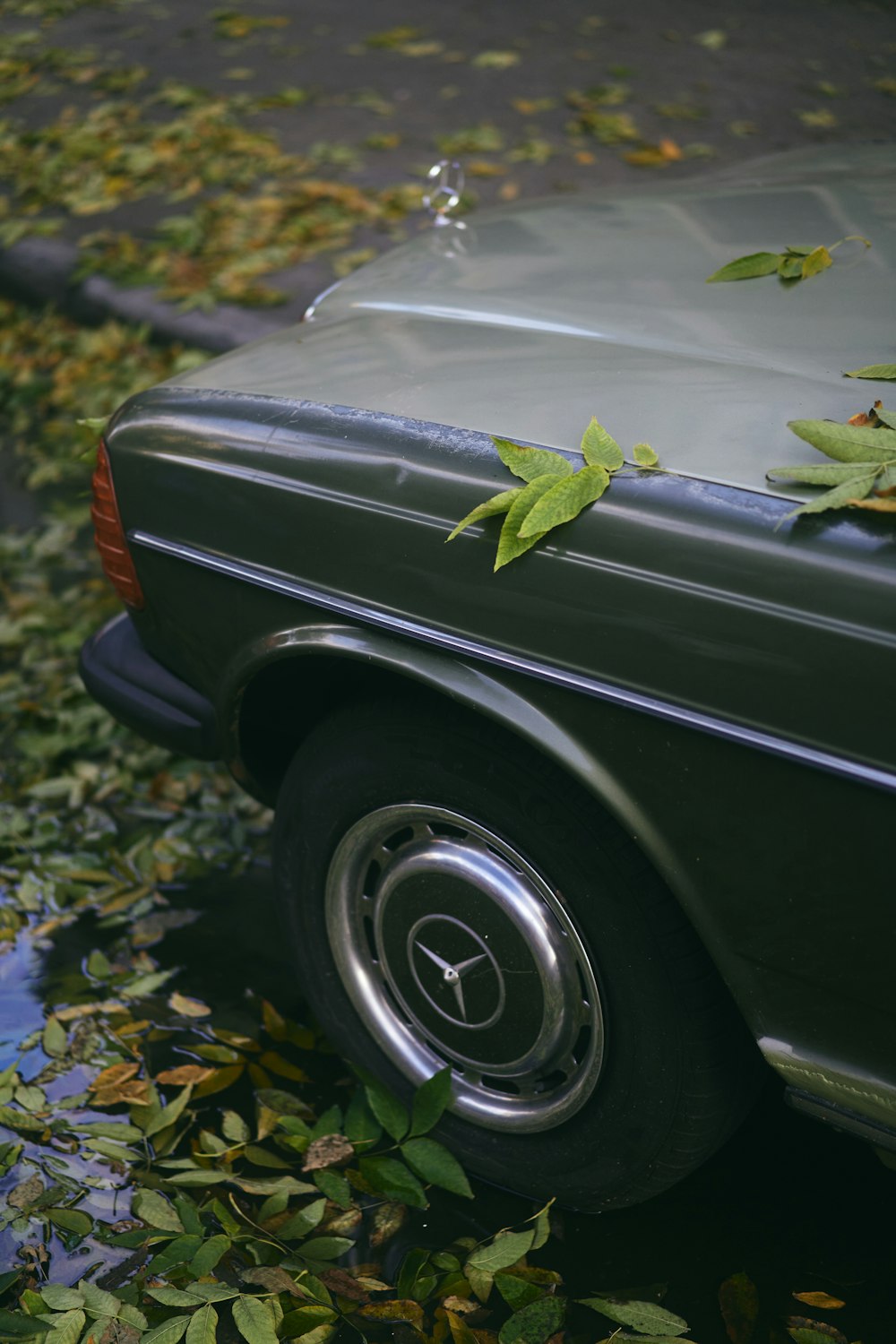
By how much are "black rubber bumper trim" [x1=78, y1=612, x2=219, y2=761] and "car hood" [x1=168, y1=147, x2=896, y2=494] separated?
57 centimetres

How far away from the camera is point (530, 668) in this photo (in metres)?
1.62

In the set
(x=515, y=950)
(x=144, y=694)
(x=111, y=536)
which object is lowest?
(x=515, y=950)

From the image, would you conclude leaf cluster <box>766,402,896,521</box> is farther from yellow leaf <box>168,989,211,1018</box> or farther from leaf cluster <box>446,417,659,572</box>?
yellow leaf <box>168,989,211,1018</box>

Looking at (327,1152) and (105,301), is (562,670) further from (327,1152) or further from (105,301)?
(105,301)

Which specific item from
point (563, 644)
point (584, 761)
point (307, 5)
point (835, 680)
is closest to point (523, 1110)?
point (584, 761)

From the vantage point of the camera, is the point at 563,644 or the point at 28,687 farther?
the point at 28,687

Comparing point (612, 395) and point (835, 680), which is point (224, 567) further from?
point (835, 680)

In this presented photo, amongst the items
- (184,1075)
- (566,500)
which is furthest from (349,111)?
(566,500)

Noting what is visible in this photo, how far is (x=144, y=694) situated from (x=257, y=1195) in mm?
944

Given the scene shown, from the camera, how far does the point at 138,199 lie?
659 cm

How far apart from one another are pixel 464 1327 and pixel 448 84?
7.56 meters

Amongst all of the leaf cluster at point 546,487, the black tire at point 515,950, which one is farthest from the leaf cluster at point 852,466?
the black tire at point 515,950

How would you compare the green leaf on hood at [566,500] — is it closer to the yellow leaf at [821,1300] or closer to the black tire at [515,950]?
the black tire at [515,950]

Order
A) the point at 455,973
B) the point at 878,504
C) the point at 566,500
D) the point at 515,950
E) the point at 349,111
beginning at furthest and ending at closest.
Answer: the point at 349,111, the point at 455,973, the point at 515,950, the point at 566,500, the point at 878,504
